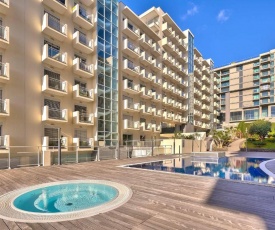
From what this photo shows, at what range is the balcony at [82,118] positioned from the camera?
1892 centimetres

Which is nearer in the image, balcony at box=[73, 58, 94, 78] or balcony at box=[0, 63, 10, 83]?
balcony at box=[0, 63, 10, 83]

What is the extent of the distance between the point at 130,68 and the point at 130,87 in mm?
2639

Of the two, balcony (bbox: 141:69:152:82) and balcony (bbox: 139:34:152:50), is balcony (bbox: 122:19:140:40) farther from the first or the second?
balcony (bbox: 141:69:152:82)

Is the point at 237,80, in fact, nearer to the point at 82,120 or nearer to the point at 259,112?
the point at 259,112

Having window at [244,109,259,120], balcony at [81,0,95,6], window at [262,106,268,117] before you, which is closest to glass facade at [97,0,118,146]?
balcony at [81,0,95,6]

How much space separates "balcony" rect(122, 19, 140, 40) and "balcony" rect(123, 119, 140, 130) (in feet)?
39.7

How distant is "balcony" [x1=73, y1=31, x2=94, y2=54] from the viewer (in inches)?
762

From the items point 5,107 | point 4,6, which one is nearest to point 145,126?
point 5,107

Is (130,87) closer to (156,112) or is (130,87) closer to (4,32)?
(156,112)

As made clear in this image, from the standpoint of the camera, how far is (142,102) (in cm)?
2938

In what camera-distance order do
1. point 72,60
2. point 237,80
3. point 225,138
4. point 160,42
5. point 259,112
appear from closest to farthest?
1. point 72,60
2. point 160,42
3. point 225,138
4. point 259,112
5. point 237,80

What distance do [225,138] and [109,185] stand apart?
34404 millimetres

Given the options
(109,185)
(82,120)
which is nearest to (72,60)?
(82,120)

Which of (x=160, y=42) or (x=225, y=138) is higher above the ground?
(x=160, y=42)
